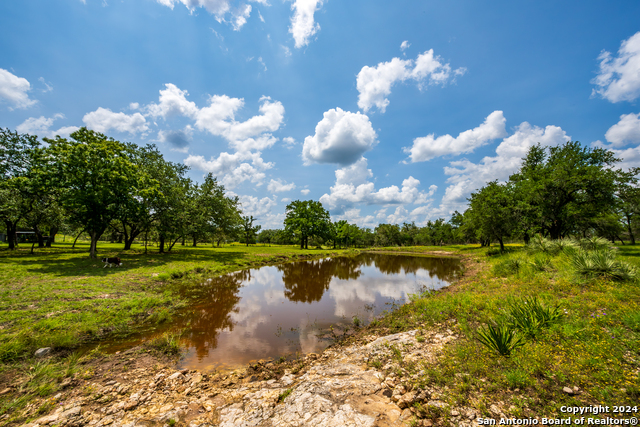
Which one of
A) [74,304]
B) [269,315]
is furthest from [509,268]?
[74,304]

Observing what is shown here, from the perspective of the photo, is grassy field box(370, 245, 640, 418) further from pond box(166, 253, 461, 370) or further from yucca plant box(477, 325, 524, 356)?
pond box(166, 253, 461, 370)

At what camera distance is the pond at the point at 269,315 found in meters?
7.71

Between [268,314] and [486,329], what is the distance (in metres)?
9.37

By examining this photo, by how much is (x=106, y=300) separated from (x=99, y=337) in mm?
3406

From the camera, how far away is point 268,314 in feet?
37.3

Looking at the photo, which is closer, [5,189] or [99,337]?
[99,337]

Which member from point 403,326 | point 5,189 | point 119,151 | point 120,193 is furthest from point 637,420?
point 5,189

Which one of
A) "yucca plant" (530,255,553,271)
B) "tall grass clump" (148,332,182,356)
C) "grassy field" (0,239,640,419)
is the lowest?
"tall grass clump" (148,332,182,356)

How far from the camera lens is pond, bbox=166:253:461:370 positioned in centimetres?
771

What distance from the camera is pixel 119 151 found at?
26719 millimetres

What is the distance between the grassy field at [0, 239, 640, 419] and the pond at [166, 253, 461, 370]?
180cm

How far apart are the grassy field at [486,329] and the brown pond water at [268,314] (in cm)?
175

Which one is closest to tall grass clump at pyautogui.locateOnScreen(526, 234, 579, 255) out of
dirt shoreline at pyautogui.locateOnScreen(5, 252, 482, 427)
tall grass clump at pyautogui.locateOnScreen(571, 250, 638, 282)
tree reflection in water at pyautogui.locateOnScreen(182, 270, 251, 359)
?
tall grass clump at pyautogui.locateOnScreen(571, 250, 638, 282)

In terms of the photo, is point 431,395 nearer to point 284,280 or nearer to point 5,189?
point 284,280
